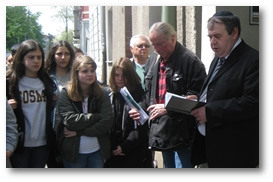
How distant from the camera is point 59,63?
10.8 ft

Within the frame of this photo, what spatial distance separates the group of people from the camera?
240 centimetres

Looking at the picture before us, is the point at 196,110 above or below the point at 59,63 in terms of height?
below

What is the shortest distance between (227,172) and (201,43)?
54.8 inches

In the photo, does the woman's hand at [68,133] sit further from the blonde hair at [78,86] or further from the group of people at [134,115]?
the blonde hair at [78,86]

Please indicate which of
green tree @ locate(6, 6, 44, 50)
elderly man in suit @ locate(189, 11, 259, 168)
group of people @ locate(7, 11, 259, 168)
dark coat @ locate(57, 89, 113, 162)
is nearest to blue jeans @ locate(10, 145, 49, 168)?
group of people @ locate(7, 11, 259, 168)

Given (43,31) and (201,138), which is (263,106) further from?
(43,31)

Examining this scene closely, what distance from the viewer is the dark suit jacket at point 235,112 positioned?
229 cm

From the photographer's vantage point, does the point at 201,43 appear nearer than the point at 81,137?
No

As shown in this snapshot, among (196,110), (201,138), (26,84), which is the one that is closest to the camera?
(196,110)

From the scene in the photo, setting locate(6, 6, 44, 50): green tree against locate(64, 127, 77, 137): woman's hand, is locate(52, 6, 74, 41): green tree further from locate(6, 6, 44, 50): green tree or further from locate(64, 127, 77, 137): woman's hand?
locate(64, 127, 77, 137): woman's hand

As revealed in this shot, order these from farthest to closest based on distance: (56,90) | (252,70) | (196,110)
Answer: (56,90) < (196,110) < (252,70)

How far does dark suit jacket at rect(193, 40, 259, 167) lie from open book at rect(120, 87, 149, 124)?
57 cm

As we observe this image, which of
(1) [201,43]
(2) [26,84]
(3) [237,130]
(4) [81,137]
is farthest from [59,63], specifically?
(3) [237,130]

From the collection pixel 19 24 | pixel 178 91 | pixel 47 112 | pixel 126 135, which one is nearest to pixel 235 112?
pixel 178 91
